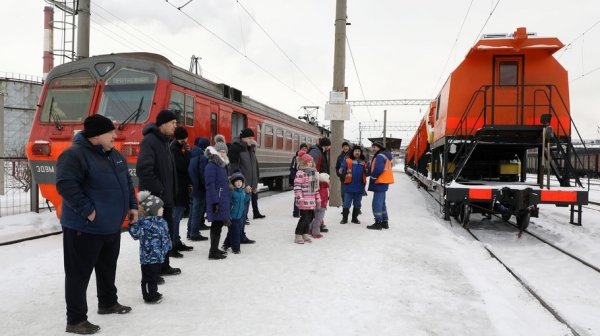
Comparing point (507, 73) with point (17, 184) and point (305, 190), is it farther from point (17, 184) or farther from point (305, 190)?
point (17, 184)

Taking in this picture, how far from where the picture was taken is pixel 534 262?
6613 millimetres

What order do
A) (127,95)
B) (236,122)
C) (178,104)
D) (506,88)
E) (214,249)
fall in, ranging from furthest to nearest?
(236,122) < (506,88) < (178,104) < (127,95) < (214,249)

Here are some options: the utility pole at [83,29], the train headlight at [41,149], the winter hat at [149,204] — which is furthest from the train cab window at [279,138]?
Result: the winter hat at [149,204]

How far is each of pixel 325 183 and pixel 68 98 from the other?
5.56 metres

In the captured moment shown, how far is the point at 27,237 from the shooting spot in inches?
278

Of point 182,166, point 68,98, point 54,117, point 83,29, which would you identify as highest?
point 83,29

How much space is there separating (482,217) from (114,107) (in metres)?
9.12

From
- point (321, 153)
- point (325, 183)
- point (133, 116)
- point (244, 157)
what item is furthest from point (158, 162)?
point (321, 153)

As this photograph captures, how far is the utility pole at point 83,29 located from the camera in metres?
11.0

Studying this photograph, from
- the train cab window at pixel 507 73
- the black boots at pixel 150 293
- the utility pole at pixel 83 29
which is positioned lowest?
the black boots at pixel 150 293

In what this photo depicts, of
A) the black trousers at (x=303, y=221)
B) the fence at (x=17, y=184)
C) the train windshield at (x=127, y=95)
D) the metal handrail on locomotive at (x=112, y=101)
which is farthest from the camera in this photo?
the fence at (x=17, y=184)

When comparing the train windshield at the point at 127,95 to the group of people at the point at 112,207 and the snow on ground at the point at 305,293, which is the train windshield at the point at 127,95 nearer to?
the snow on ground at the point at 305,293

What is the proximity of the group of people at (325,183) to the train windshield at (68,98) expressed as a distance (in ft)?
14.5

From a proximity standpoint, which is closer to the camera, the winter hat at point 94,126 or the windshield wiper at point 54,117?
the winter hat at point 94,126
